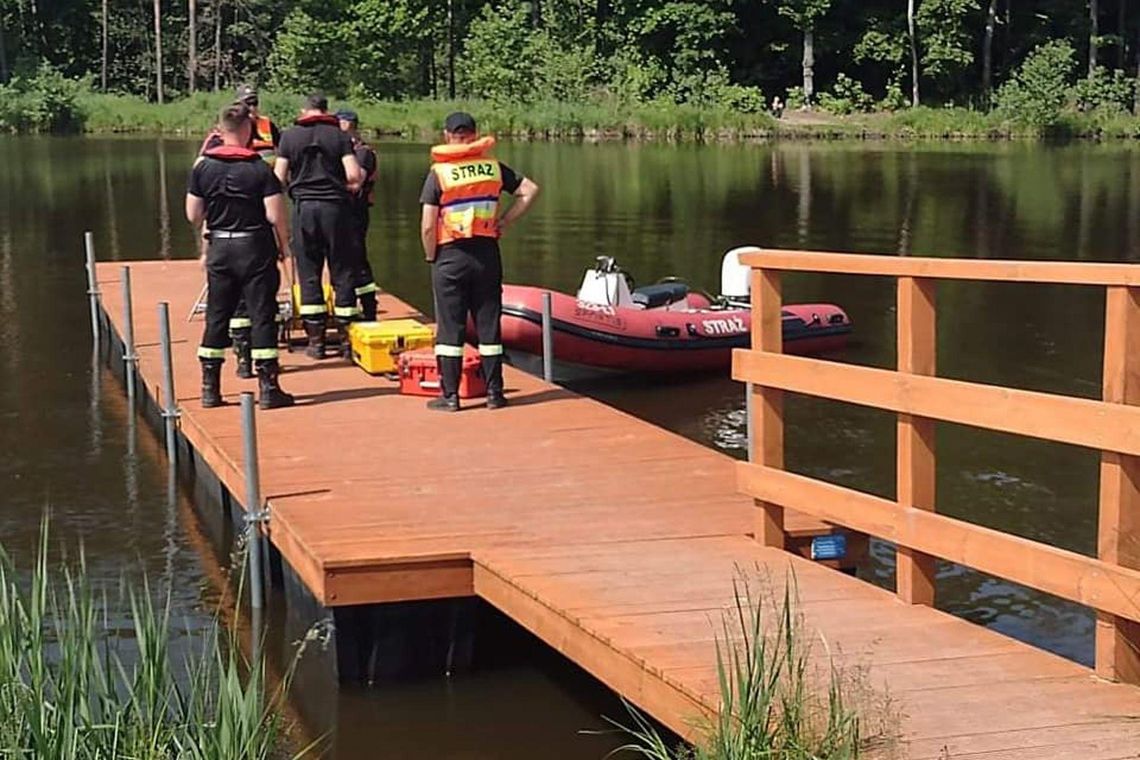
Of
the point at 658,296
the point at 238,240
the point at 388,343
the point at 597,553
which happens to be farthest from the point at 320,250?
the point at 597,553

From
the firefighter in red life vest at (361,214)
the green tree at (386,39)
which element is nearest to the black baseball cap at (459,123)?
the firefighter in red life vest at (361,214)

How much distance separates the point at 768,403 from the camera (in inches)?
209

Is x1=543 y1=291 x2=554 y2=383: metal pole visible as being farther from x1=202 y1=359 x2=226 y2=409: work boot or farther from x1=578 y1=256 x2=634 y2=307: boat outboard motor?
x1=202 y1=359 x2=226 y2=409: work boot

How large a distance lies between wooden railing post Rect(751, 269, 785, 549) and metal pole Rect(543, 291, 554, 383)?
393 centimetres

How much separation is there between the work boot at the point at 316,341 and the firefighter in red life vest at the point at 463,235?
1.66m

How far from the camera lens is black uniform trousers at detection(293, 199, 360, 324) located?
30.0 feet

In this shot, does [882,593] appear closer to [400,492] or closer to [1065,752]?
[1065,752]

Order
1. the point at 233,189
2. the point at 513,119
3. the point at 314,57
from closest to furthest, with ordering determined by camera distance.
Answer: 1. the point at 233,189
2. the point at 513,119
3. the point at 314,57

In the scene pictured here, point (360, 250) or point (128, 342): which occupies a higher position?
point (360, 250)

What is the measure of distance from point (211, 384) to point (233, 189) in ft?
3.17

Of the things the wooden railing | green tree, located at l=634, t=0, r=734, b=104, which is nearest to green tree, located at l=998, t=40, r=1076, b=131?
green tree, located at l=634, t=0, r=734, b=104

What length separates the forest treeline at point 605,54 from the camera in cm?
4512

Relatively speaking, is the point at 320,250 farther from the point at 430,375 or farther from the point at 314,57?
the point at 314,57

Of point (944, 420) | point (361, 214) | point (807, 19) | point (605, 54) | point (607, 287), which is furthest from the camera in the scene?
point (605, 54)
